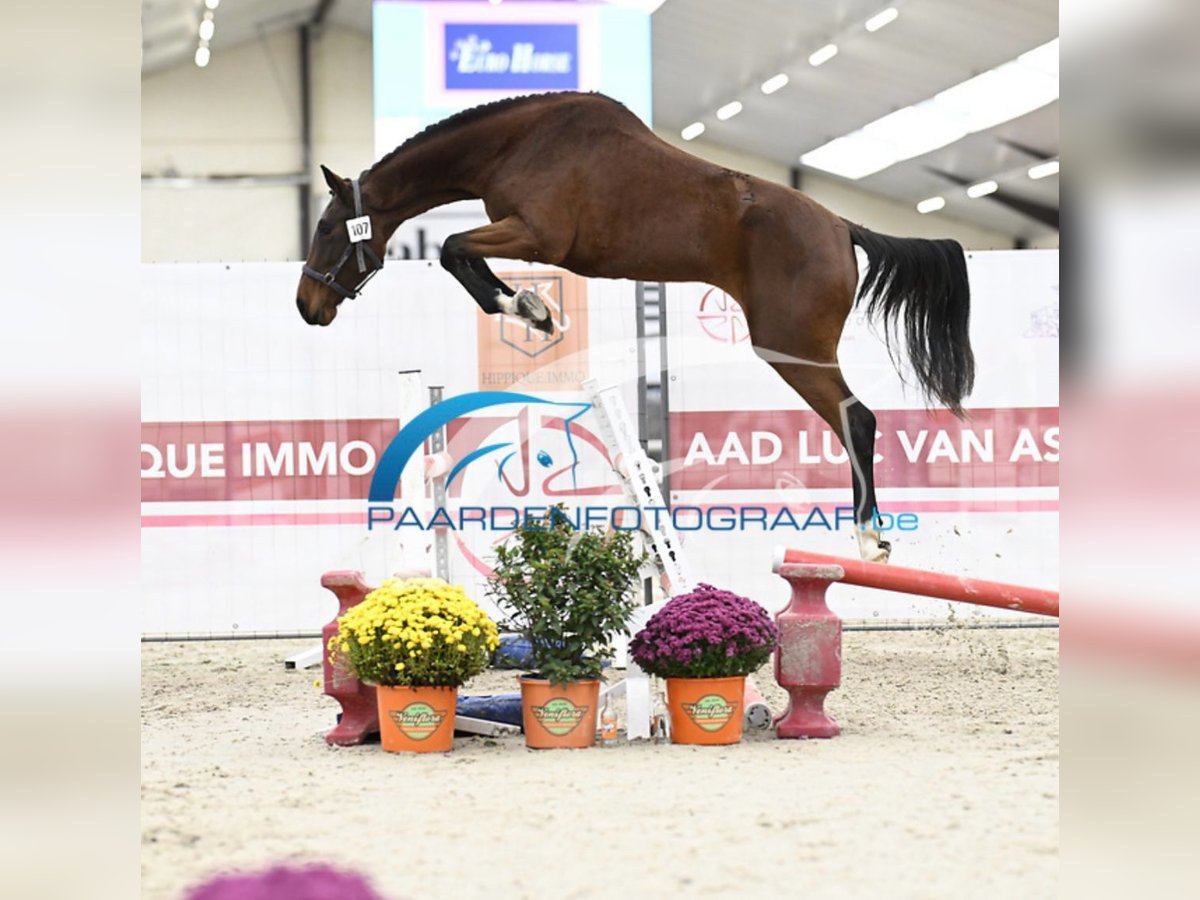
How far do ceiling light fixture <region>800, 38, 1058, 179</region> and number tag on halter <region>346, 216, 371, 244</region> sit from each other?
24.8 feet

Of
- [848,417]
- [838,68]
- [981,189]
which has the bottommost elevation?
[848,417]

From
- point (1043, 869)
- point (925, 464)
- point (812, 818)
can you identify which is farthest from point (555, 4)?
point (1043, 869)

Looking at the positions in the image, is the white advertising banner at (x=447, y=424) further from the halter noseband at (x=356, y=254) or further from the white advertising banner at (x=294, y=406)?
the halter noseband at (x=356, y=254)

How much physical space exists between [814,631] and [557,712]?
31.8 inches

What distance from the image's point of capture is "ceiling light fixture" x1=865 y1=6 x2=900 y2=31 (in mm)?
10203

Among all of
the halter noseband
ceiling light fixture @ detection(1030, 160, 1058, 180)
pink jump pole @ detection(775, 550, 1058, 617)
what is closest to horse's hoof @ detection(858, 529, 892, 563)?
pink jump pole @ detection(775, 550, 1058, 617)

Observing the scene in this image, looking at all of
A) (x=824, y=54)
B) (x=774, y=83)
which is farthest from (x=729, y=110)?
(x=824, y=54)

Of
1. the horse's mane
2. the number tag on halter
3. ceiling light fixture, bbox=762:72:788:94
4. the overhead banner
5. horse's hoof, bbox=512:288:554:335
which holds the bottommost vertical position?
horse's hoof, bbox=512:288:554:335

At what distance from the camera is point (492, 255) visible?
3.61 meters

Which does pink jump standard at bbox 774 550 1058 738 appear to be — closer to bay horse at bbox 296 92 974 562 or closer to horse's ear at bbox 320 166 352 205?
bay horse at bbox 296 92 974 562

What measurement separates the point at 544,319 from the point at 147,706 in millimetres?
2446

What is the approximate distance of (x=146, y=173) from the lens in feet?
45.0

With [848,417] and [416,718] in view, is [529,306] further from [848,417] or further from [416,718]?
[416,718]
